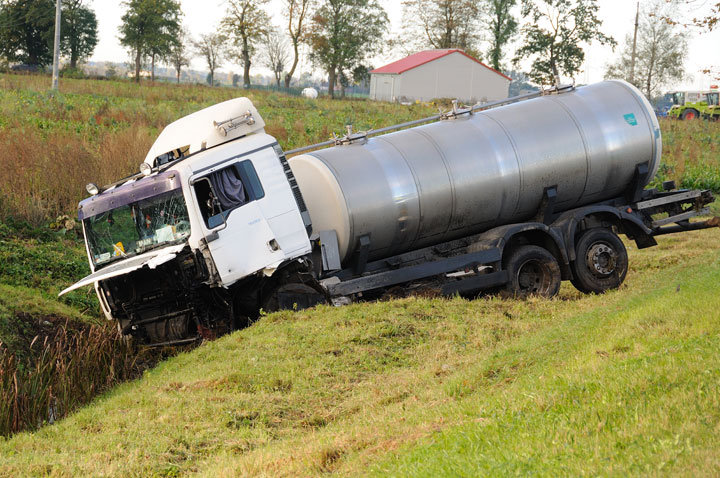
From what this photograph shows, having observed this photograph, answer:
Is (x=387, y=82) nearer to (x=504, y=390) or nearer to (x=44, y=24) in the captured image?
(x=44, y=24)

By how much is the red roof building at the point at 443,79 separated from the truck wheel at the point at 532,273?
57416mm

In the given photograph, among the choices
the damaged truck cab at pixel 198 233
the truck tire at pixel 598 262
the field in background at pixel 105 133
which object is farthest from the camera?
the field in background at pixel 105 133

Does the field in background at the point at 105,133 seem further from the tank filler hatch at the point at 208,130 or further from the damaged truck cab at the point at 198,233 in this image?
the damaged truck cab at the point at 198,233

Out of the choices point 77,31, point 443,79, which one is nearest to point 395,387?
point 443,79

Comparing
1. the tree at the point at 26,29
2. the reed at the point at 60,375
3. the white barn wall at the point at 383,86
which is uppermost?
the tree at the point at 26,29

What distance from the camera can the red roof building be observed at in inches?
2753

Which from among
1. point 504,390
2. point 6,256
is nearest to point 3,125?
point 6,256

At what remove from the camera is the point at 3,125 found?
2362cm

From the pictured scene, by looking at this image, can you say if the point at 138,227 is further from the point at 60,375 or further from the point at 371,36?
the point at 371,36

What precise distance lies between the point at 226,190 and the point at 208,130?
123 centimetres

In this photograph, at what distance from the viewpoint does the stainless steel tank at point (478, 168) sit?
12.3m

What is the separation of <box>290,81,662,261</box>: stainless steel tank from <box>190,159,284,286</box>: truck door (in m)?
1.19

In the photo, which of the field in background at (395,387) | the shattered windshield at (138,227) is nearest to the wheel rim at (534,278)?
the field in background at (395,387)

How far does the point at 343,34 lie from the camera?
82.6 meters
